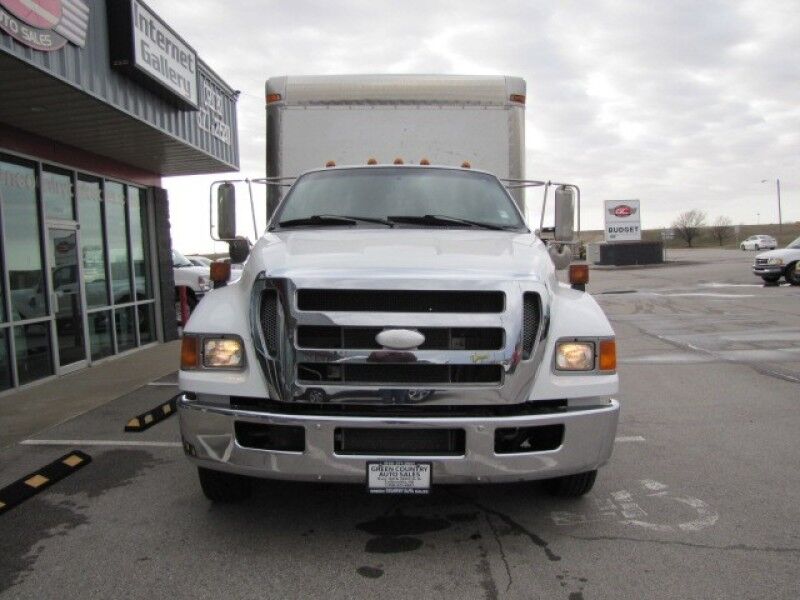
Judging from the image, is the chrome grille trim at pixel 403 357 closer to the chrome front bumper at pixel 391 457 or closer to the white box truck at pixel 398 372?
the white box truck at pixel 398 372

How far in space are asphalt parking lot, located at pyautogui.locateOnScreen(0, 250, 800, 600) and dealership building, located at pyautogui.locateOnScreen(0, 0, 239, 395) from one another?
3209 mm

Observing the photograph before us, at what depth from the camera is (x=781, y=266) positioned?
21.8 metres

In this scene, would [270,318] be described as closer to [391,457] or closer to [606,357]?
[391,457]

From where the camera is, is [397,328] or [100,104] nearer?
[397,328]

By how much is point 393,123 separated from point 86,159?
5.65m

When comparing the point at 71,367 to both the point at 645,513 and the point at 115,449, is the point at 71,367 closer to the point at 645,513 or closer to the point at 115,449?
the point at 115,449

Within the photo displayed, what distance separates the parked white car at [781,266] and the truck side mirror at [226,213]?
2049cm

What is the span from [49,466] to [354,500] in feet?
7.90

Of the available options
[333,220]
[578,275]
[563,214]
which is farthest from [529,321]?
[563,214]

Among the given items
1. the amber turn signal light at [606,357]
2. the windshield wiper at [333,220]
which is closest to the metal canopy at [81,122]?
the windshield wiper at [333,220]

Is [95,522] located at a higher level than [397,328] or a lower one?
lower

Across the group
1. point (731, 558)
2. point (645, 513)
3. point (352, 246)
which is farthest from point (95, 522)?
point (731, 558)

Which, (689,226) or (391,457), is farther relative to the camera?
(689,226)

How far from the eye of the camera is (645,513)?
420cm
